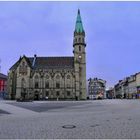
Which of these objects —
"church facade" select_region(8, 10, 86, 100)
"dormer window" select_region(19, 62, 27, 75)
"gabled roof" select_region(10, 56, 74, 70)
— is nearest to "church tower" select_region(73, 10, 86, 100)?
"church facade" select_region(8, 10, 86, 100)

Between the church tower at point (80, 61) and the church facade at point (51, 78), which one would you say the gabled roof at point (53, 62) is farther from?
the church tower at point (80, 61)

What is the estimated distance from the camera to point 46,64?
11831cm

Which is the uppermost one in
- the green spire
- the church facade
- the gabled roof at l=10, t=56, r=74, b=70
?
the green spire

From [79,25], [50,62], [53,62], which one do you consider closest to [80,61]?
[53,62]

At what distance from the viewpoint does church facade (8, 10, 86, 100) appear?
11219 centimetres

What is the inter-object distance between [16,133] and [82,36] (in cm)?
10997

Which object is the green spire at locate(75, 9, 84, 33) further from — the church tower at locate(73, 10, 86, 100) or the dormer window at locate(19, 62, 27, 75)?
the dormer window at locate(19, 62, 27, 75)

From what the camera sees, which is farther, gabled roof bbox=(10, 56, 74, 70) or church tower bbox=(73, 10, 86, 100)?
gabled roof bbox=(10, 56, 74, 70)

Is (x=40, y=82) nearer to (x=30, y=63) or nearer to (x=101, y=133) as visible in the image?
(x=30, y=63)

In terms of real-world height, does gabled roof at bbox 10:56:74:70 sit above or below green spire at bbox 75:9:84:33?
below

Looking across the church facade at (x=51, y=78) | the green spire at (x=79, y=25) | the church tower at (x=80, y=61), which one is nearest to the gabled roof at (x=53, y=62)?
the church facade at (x=51, y=78)

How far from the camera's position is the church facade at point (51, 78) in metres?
112

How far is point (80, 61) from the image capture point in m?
117

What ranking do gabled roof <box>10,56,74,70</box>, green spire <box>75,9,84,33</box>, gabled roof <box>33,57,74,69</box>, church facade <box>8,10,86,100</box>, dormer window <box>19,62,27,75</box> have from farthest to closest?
green spire <box>75,9,84,33</box>, gabled roof <box>33,57,74,69</box>, gabled roof <box>10,56,74,70</box>, dormer window <box>19,62,27,75</box>, church facade <box>8,10,86,100</box>
